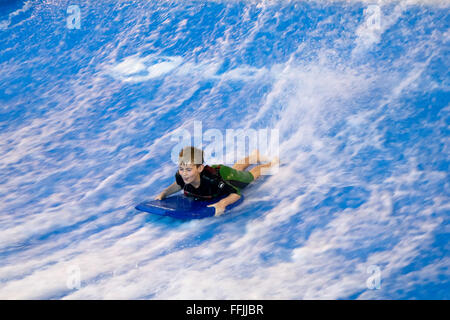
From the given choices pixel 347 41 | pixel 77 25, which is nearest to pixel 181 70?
pixel 347 41

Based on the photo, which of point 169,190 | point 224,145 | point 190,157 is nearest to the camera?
point 190,157

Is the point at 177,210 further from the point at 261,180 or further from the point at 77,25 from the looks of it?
the point at 77,25

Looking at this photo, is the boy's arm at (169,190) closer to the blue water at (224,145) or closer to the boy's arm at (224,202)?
the blue water at (224,145)

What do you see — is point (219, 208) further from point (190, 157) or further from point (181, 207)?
point (190, 157)

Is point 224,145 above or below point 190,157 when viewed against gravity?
above

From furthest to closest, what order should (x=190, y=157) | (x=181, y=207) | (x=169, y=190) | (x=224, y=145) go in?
1. (x=224, y=145)
2. (x=169, y=190)
3. (x=181, y=207)
4. (x=190, y=157)

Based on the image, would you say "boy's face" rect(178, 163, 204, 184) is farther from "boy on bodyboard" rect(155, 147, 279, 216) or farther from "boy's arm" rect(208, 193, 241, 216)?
"boy's arm" rect(208, 193, 241, 216)

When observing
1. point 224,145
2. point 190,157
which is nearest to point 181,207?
point 190,157

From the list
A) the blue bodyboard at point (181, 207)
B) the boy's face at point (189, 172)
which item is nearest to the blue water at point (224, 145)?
the blue bodyboard at point (181, 207)
